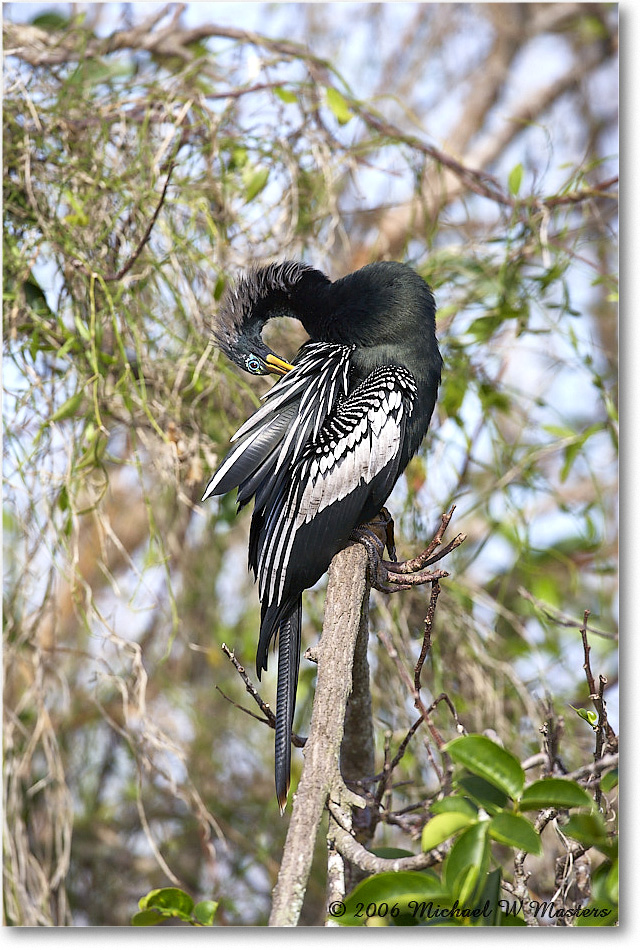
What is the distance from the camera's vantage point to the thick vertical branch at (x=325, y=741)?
856 millimetres

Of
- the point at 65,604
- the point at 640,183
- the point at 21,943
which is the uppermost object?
the point at 640,183

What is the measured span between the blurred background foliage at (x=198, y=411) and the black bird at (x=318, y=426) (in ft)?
0.91

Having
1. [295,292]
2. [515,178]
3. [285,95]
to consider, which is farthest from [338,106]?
[295,292]

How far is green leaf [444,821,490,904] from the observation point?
861 millimetres

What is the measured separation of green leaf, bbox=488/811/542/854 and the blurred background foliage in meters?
0.40

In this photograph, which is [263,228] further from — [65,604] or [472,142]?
[472,142]

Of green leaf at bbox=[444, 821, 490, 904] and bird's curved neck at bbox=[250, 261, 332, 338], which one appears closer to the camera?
green leaf at bbox=[444, 821, 490, 904]

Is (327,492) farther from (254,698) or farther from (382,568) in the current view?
(254,698)

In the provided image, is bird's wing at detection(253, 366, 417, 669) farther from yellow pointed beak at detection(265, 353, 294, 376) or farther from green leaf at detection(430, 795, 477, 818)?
green leaf at detection(430, 795, 477, 818)

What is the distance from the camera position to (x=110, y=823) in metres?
2.32

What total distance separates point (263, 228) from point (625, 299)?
77 cm

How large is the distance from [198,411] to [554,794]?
110 centimetres

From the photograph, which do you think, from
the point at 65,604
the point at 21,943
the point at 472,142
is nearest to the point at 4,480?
the point at 21,943

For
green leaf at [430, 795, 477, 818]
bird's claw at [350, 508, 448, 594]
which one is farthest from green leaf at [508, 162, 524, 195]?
green leaf at [430, 795, 477, 818]
